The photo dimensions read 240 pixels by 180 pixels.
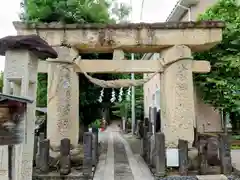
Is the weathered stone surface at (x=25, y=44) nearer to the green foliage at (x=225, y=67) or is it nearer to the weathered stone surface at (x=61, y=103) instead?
the weathered stone surface at (x=61, y=103)

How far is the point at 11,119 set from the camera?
13.2 ft

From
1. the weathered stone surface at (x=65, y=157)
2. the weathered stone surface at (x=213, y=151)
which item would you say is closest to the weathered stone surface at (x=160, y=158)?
the weathered stone surface at (x=213, y=151)

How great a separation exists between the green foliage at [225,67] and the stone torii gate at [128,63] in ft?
8.68

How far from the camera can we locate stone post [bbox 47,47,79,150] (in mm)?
8539

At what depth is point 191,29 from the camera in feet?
29.2

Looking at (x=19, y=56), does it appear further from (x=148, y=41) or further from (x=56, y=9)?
(x=56, y=9)

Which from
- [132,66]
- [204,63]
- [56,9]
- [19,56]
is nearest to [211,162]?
[204,63]

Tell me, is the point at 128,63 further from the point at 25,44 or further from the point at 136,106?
the point at 136,106

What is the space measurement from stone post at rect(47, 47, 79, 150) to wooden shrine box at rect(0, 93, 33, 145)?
→ 14.3 feet

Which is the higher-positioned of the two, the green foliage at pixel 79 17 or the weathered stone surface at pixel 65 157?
the green foliage at pixel 79 17

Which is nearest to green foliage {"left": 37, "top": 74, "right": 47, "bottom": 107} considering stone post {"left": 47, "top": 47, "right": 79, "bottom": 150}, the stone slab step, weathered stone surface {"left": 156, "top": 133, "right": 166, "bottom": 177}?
stone post {"left": 47, "top": 47, "right": 79, "bottom": 150}

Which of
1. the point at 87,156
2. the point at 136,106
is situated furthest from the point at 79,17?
the point at 136,106

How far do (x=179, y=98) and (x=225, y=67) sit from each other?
4108 millimetres

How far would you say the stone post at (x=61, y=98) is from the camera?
854 cm
